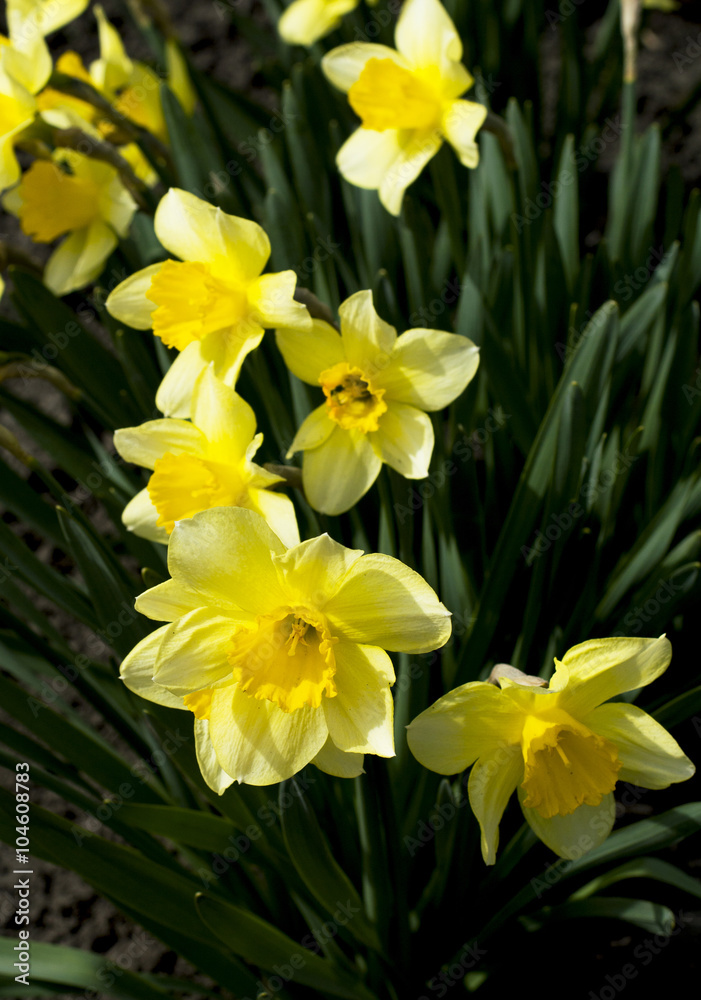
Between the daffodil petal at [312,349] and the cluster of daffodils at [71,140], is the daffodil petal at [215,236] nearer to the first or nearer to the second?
the daffodil petal at [312,349]

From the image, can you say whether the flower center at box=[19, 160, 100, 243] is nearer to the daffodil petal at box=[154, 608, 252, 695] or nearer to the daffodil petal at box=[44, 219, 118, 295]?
the daffodil petal at box=[44, 219, 118, 295]

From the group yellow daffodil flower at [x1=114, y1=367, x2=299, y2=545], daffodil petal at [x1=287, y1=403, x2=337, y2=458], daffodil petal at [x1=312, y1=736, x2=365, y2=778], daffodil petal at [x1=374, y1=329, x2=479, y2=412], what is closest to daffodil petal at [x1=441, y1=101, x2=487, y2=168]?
daffodil petal at [x1=374, y1=329, x2=479, y2=412]

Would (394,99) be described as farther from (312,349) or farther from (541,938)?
(541,938)

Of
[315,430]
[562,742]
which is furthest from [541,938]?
[315,430]

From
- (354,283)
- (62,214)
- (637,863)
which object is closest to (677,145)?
(354,283)

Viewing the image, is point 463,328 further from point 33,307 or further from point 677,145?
point 677,145
